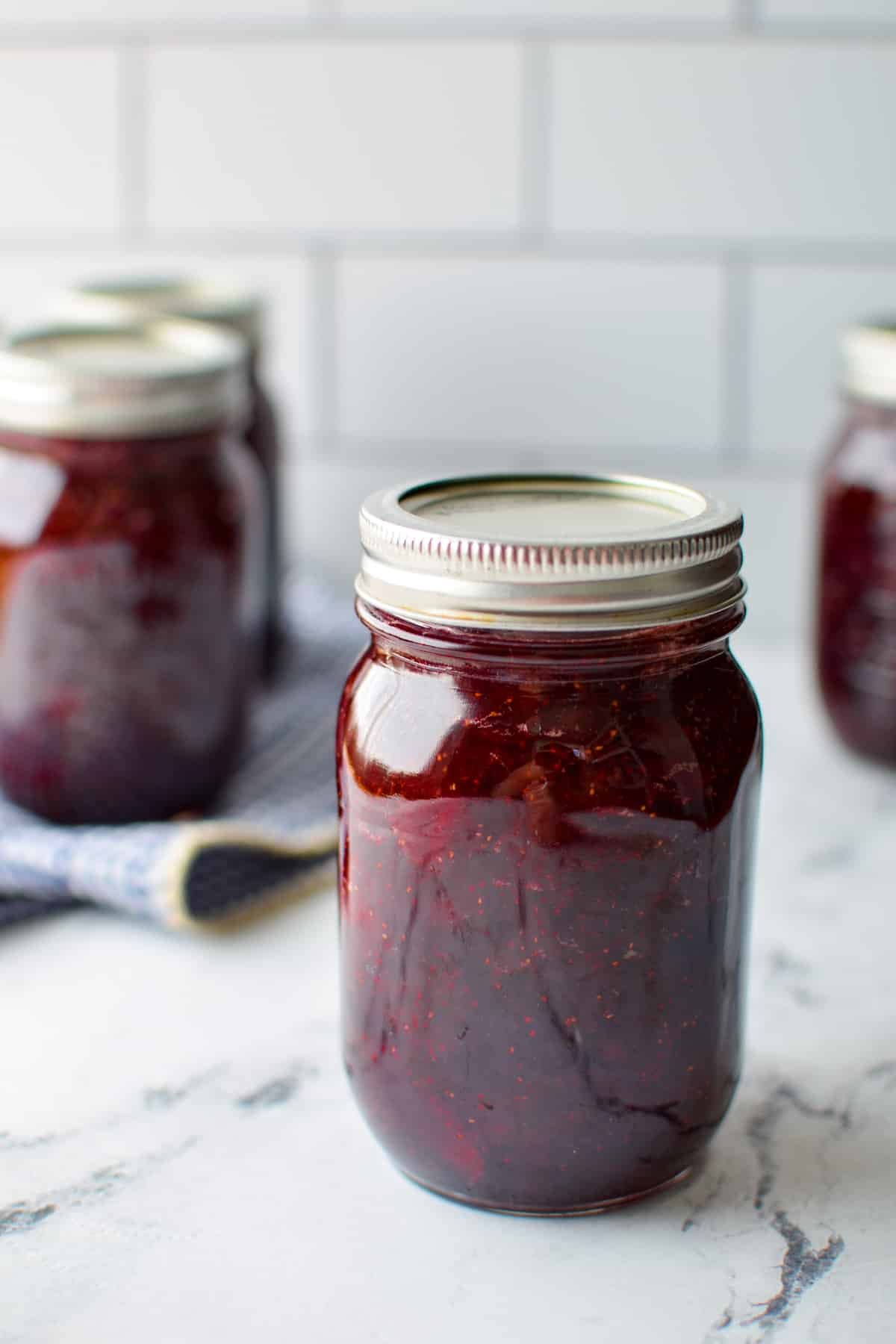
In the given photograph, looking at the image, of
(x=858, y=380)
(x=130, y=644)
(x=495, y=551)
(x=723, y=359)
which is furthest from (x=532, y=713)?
(x=723, y=359)

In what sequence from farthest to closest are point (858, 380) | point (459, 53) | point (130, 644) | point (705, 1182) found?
point (459, 53) < point (858, 380) < point (130, 644) < point (705, 1182)

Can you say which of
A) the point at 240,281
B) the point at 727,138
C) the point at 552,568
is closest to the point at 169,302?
the point at 240,281

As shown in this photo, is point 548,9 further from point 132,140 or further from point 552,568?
point 552,568

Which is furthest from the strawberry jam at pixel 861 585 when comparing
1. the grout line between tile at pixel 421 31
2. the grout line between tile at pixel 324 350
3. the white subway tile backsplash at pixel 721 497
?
the grout line between tile at pixel 324 350

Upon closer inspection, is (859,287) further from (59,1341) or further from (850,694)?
(59,1341)

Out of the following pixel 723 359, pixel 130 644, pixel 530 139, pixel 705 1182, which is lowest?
pixel 705 1182

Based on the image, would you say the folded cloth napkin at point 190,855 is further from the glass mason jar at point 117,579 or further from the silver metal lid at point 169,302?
the silver metal lid at point 169,302
